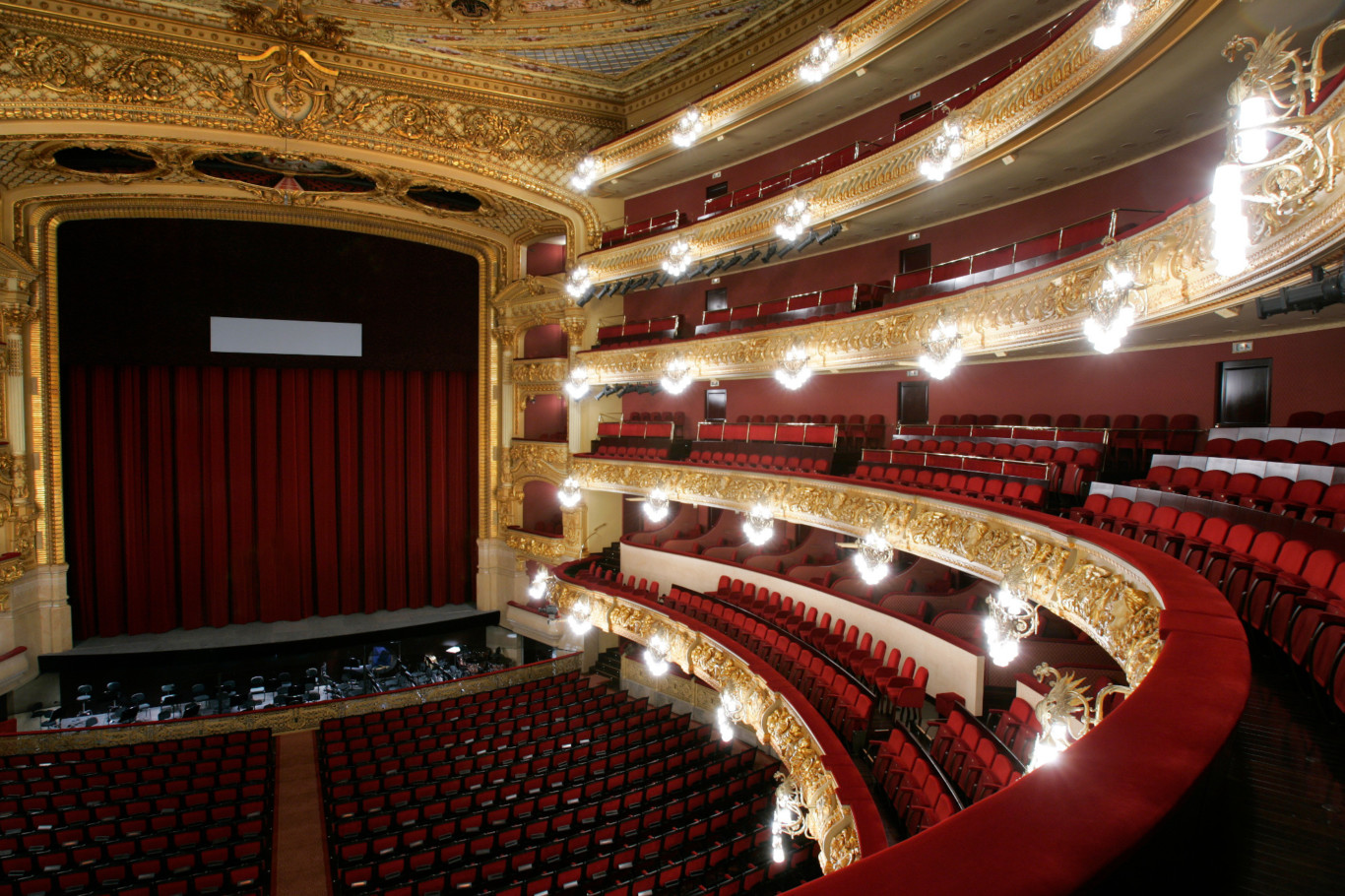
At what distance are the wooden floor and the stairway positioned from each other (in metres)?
14.6

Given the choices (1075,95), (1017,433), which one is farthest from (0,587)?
(1075,95)

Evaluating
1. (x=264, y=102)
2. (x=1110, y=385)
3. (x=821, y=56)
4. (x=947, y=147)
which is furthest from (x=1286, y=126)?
(x=264, y=102)

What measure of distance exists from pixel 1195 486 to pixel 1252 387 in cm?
273

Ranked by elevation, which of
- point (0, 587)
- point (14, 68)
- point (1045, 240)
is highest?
point (14, 68)

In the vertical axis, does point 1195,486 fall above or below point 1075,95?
below

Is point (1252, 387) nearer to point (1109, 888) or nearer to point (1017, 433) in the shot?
point (1017, 433)

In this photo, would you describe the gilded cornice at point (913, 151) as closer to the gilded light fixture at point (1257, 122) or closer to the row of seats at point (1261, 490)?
the gilded light fixture at point (1257, 122)

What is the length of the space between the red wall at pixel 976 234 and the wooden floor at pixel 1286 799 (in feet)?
16.3

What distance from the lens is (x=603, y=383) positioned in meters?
18.3

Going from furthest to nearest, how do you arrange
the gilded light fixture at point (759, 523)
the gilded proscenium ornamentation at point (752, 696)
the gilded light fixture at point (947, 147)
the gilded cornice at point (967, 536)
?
the gilded light fixture at point (759, 523) → the gilded light fixture at point (947, 147) → the gilded proscenium ornamentation at point (752, 696) → the gilded cornice at point (967, 536)

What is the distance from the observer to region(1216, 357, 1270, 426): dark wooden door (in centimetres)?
894

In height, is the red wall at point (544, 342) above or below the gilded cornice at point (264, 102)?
below

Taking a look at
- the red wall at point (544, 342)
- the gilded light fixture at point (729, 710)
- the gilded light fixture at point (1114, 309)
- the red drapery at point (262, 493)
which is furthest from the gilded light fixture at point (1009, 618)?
the red drapery at point (262, 493)

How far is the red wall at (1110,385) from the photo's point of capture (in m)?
8.41
